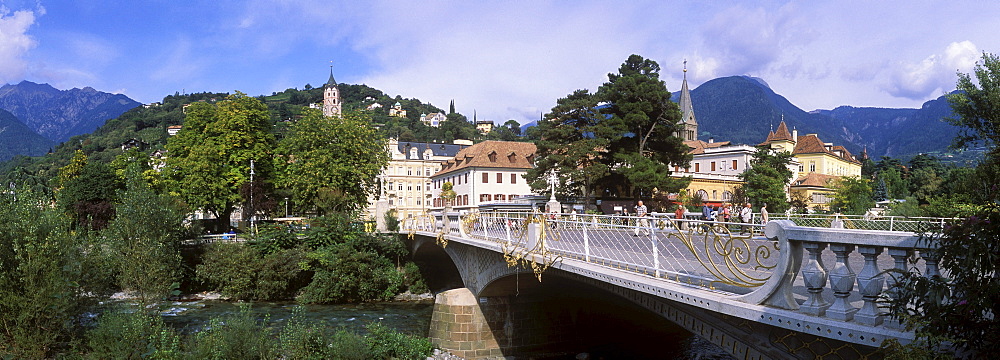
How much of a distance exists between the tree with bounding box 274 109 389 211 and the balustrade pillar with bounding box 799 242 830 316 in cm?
2982

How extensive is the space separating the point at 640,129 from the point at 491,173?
23.8 meters

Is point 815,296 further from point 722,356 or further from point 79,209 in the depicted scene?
point 79,209

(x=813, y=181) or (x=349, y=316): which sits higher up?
(x=813, y=181)

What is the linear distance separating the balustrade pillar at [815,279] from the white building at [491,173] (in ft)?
170

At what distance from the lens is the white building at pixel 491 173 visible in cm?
5853

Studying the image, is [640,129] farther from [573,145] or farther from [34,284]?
[34,284]

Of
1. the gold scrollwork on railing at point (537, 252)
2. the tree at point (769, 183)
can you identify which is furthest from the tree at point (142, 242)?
the tree at point (769, 183)

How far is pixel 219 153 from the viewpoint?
113 feet

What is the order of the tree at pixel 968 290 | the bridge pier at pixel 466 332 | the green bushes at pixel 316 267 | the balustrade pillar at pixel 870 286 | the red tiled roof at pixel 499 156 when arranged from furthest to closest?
the red tiled roof at pixel 499 156 < the green bushes at pixel 316 267 < the bridge pier at pixel 466 332 < the balustrade pillar at pixel 870 286 < the tree at pixel 968 290

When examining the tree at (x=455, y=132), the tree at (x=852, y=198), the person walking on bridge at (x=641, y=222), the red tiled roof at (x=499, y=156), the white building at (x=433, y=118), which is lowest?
the person walking on bridge at (x=641, y=222)

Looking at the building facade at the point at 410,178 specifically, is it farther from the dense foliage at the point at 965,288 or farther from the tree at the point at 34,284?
the dense foliage at the point at 965,288

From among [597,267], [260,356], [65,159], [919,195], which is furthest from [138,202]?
[65,159]

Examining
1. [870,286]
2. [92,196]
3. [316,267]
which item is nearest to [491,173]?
[316,267]

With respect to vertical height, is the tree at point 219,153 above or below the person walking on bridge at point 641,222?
above
